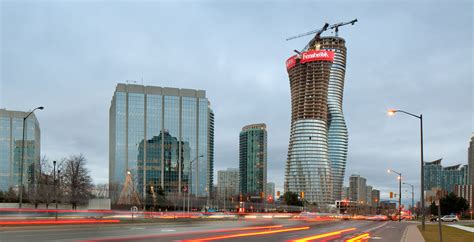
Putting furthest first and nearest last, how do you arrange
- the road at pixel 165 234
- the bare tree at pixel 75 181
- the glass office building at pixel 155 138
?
the glass office building at pixel 155 138
the bare tree at pixel 75 181
the road at pixel 165 234

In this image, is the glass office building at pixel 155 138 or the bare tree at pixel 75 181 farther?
the glass office building at pixel 155 138

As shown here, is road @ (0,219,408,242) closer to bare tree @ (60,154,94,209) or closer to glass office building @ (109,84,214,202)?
bare tree @ (60,154,94,209)

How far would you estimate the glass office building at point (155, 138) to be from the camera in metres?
190

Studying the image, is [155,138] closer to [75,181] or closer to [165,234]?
[75,181]

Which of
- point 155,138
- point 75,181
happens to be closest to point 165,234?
point 75,181

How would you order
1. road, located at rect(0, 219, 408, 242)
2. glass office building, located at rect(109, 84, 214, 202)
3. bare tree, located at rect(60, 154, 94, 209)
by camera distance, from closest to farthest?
road, located at rect(0, 219, 408, 242), bare tree, located at rect(60, 154, 94, 209), glass office building, located at rect(109, 84, 214, 202)

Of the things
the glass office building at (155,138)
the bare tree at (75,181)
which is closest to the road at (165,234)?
the bare tree at (75,181)

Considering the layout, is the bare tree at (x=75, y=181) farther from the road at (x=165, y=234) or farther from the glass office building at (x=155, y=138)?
the glass office building at (x=155, y=138)

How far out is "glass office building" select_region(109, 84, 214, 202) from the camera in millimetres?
190375

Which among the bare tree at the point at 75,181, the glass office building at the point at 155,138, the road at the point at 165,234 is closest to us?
the road at the point at 165,234

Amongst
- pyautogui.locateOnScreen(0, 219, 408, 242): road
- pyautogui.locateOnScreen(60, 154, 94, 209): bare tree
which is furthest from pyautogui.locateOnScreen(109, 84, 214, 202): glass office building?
pyautogui.locateOnScreen(0, 219, 408, 242): road

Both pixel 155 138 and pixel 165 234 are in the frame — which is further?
pixel 155 138

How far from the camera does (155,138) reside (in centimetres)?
19350

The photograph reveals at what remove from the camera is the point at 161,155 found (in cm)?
19362
